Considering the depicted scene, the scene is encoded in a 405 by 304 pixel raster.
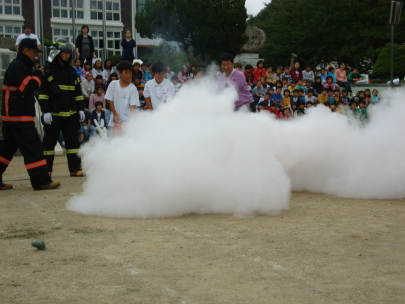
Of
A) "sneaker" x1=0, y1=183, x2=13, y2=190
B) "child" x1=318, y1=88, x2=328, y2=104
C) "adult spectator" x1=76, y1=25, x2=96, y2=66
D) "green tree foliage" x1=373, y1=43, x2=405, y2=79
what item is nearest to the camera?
"sneaker" x1=0, y1=183, x2=13, y2=190

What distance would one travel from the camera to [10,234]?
5.71 metres

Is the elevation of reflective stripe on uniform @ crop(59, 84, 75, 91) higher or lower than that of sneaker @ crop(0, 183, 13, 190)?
higher

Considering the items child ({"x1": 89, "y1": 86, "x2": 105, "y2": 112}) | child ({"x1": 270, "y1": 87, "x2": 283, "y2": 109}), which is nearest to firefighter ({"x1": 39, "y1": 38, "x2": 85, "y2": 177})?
child ({"x1": 89, "y1": 86, "x2": 105, "y2": 112})

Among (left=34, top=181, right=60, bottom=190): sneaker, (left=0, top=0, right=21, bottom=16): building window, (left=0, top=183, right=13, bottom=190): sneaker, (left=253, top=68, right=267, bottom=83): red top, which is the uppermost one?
(left=0, top=0, right=21, bottom=16): building window

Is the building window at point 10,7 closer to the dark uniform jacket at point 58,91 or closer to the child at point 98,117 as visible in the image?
the child at point 98,117

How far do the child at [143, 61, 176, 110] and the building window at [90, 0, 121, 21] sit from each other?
3903 cm

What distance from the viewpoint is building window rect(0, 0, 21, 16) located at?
42.3m

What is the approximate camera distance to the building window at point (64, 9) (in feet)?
147

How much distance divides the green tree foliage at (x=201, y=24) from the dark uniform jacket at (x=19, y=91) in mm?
23805

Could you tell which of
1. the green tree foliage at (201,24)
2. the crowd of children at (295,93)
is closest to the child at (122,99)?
the crowd of children at (295,93)

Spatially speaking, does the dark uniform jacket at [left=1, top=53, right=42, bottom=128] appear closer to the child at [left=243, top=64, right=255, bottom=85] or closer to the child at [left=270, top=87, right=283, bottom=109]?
the child at [left=270, top=87, right=283, bottom=109]

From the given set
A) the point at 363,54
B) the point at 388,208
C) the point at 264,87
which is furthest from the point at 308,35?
the point at 388,208

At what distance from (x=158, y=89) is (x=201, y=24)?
75.5ft

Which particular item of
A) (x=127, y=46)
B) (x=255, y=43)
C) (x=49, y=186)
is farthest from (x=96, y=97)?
(x=255, y=43)
